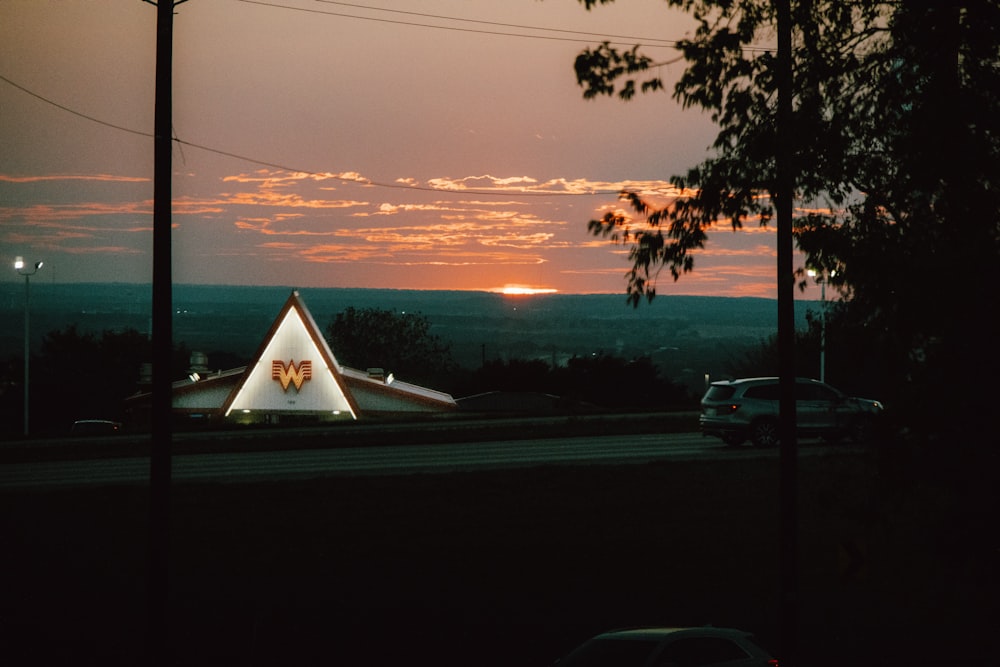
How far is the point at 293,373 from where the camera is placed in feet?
190

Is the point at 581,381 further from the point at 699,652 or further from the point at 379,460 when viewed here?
the point at 699,652

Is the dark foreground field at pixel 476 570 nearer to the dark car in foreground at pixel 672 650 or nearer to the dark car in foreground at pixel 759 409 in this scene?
the dark car in foreground at pixel 672 650

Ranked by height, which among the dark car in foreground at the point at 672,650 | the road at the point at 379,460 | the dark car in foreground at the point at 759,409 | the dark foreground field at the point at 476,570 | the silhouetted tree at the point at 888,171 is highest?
the silhouetted tree at the point at 888,171

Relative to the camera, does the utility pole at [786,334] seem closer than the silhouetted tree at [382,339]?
Yes

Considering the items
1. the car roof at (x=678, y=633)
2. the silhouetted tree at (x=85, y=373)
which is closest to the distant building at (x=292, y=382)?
the silhouetted tree at (x=85, y=373)

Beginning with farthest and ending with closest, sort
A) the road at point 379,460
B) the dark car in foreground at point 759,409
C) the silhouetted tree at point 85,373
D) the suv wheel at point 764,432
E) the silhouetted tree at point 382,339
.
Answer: the silhouetted tree at point 382,339, the silhouetted tree at point 85,373, the suv wheel at point 764,432, the dark car in foreground at point 759,409, the road at point 379,460

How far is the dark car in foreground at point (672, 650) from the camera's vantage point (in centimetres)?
888

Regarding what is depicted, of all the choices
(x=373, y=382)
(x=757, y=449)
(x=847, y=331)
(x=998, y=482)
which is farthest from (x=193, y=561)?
(x=373, y=382)

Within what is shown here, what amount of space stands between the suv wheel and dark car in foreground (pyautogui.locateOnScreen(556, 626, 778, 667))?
792 inches

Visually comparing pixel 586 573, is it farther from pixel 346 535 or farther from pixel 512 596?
pixel 346 535

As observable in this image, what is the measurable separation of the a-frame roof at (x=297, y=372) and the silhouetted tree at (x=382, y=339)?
67.8 meters

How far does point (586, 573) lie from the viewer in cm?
1655

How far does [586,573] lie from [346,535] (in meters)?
4.39

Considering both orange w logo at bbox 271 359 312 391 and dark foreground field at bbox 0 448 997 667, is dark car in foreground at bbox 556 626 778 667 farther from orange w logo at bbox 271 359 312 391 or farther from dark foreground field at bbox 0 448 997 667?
orange w logo at bbox 271 359 312 391
